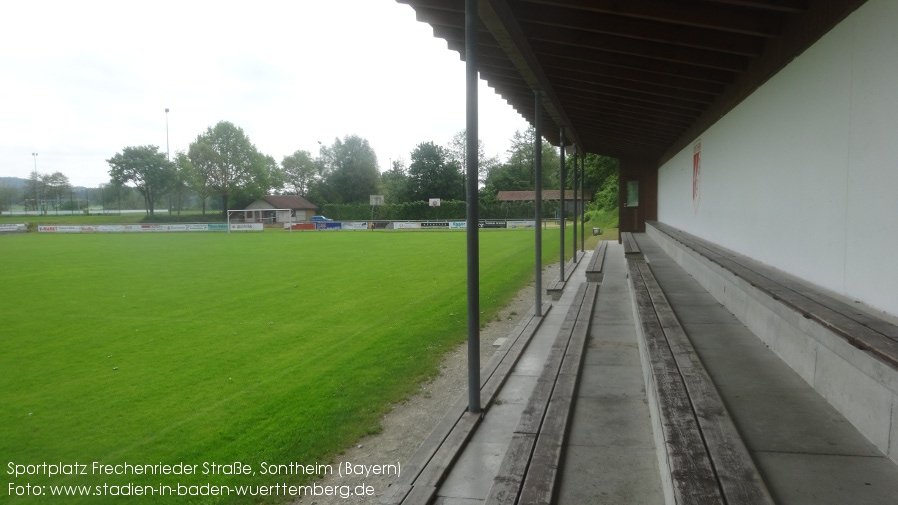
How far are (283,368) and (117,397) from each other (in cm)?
179

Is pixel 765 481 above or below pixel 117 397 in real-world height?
above

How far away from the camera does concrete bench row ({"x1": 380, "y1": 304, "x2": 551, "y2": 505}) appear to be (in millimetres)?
3131

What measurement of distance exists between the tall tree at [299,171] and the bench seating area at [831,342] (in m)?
98.3

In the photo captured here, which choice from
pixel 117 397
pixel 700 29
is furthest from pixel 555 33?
pixel 117 397

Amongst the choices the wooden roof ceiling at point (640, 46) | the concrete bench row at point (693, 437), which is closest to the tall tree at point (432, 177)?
the wooden roof ceiling at point (640, 46)

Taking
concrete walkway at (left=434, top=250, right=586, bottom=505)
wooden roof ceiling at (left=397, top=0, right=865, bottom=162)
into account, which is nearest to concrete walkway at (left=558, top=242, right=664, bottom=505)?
concrete walkway at (left=434, top=250, right=586, bottom=505)

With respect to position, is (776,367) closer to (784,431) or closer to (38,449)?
(784,431)

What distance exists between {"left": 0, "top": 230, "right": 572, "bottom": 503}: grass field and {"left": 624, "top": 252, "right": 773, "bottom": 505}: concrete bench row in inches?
102

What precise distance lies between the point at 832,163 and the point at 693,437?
2299 millimetres

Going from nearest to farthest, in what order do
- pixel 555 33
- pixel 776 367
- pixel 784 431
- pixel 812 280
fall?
pixel 784 431
pixel 776 367
pixel 812 280
pixel 555 33

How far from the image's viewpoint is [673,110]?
9281 mm

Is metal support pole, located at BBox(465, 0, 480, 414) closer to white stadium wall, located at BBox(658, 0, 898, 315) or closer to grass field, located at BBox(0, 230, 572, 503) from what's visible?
grass field, located at BBox(0, 230, 572, 503)

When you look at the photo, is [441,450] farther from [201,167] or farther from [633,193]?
[201,167]

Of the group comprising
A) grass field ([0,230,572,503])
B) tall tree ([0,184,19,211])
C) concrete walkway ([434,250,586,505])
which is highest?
tall tree ([0,184,19,211])
